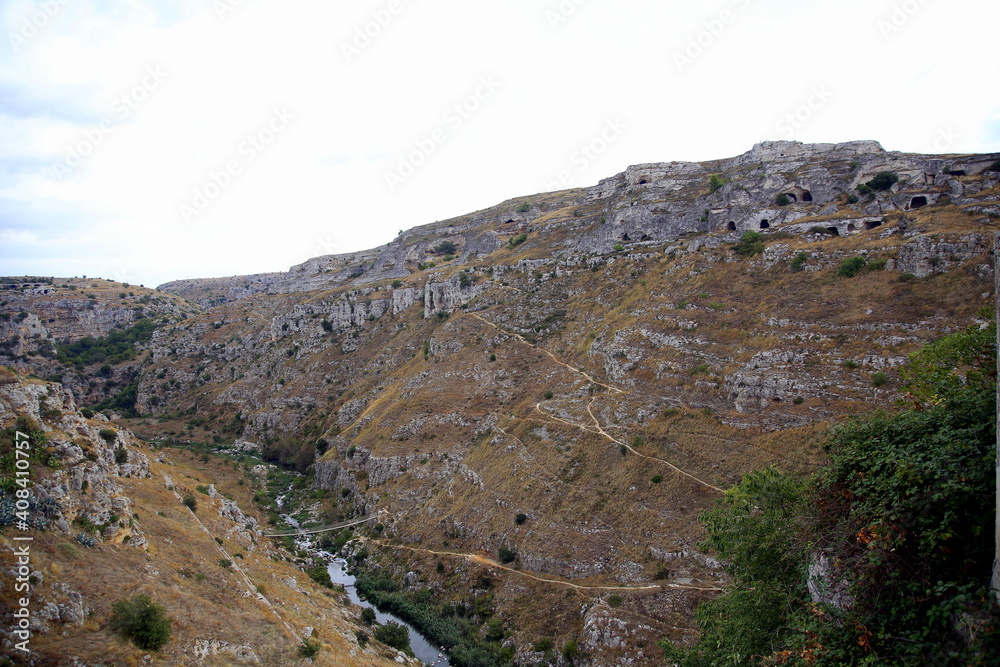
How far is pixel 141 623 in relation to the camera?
15.3m

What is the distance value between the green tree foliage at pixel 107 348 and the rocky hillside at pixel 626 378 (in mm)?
30939

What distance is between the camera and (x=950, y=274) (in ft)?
89.8

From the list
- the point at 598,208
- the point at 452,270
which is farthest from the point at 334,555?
the point at 598,208

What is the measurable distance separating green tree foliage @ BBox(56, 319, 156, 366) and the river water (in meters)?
78.3

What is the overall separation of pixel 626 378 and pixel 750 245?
16020 mm

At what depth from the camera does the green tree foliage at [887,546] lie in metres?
7.81

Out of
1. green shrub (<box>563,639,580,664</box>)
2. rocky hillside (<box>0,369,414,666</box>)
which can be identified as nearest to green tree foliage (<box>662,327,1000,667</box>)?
green shrub (<box>563,639,580,664</box>)

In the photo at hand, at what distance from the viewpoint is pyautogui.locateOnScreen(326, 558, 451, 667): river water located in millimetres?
26328

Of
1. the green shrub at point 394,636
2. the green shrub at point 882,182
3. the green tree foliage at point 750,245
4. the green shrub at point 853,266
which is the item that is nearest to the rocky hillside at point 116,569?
the green shrub at point 394,636

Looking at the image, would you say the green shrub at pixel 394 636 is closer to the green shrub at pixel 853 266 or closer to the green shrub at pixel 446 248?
the green shrub at pixel 853 266

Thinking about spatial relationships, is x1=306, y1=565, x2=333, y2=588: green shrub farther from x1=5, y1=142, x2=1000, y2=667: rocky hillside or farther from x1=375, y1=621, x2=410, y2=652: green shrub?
x1=375, y1=621, x2=410, y2=652: green shrub

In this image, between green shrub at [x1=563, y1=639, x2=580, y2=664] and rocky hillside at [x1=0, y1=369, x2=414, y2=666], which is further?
green shrub at [x1=563, y1=639, x2=580, y2=664]

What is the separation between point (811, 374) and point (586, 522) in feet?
51.0

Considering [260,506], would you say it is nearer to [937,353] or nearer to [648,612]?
[648,612]
